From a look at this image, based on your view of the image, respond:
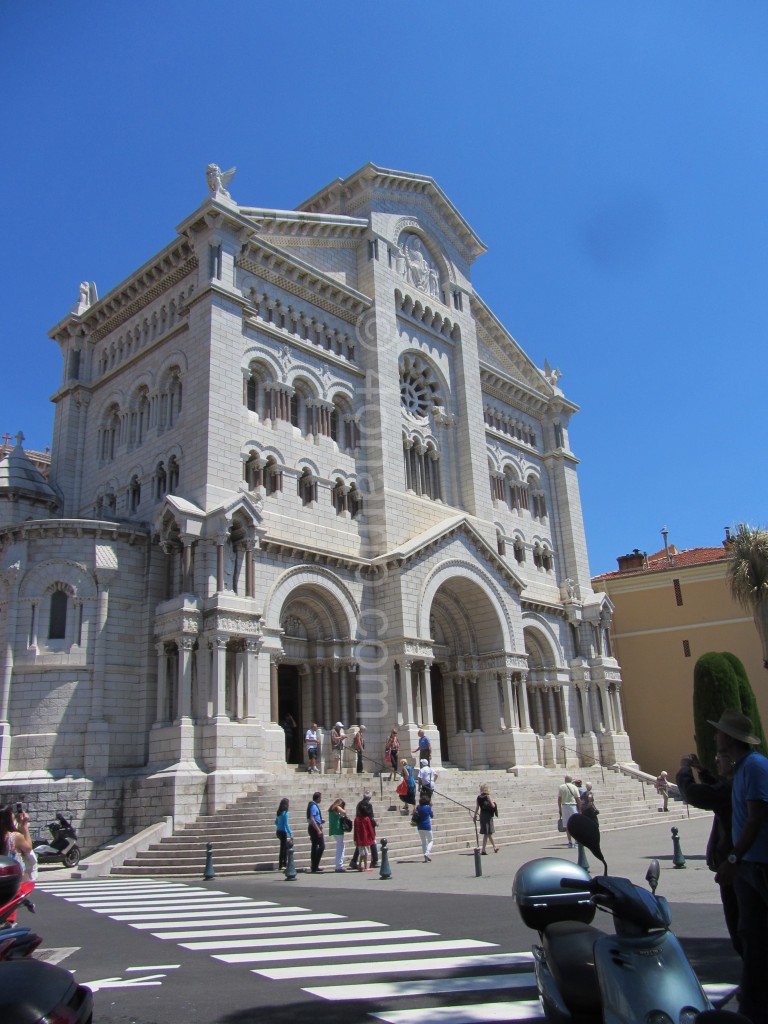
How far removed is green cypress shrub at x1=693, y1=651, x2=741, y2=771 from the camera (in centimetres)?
2438

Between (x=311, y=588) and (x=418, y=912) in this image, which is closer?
(x=418, y=912)

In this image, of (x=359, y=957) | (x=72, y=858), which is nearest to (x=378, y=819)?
(x=72, y=858)

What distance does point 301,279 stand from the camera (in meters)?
31.1

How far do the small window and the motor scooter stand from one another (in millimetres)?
Answer: 22109

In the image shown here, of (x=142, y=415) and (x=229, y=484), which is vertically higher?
(x=142, y=415)

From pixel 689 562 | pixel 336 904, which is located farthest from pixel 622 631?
pixel 336 904

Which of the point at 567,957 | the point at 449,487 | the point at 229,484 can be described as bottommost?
the point at 567,957

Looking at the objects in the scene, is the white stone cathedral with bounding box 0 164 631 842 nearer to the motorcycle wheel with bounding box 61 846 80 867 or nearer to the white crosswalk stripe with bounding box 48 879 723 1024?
the motorcycle wheel with bounding box 61 846 80 867

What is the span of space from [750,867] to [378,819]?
17.4m

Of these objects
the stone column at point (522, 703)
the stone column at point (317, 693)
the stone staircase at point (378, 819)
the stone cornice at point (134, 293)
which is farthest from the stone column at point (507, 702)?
the stone cornice at point (134, 293)

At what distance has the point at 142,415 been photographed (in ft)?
99.3

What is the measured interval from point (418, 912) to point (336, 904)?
1809 millimetres

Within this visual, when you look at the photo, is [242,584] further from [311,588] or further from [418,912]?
[418,912]

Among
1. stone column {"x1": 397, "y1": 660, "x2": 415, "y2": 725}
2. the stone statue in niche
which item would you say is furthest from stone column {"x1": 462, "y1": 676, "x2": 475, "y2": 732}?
the stone statue in niche
